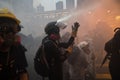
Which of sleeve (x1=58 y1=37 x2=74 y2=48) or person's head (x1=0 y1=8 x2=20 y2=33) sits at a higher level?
person's head (x1=0 y1=8 x2=20 y2=33)

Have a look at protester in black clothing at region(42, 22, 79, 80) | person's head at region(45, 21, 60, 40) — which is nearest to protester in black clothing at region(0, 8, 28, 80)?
protester in black clothing at region(42, 22, 79, 80)

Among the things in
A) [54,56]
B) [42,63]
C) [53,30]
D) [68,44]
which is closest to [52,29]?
[53,30]

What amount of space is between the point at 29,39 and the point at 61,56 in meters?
8.17

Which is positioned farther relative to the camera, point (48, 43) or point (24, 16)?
point (24, 16)

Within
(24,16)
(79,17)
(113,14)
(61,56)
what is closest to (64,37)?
(61,56)

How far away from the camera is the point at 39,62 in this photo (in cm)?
568

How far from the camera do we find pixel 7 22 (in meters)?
3.12

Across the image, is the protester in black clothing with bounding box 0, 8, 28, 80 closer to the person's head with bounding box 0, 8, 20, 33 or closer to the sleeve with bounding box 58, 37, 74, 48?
the person's head with bounding box 0, 8, 20, 33

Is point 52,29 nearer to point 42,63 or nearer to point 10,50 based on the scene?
point 42,63

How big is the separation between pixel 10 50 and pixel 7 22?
0.28 metres

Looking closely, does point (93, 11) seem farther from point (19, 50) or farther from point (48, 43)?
point (19, 50)

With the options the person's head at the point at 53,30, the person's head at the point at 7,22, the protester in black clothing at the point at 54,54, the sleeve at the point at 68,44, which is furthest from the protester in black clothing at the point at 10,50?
the sleeve at the point at 68,44

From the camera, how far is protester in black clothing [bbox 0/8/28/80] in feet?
10.1

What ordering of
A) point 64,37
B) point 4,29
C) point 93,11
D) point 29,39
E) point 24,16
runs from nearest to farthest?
point 4,29 → point 64,37 → point 29,39 → point 93,11 → point 24,16
